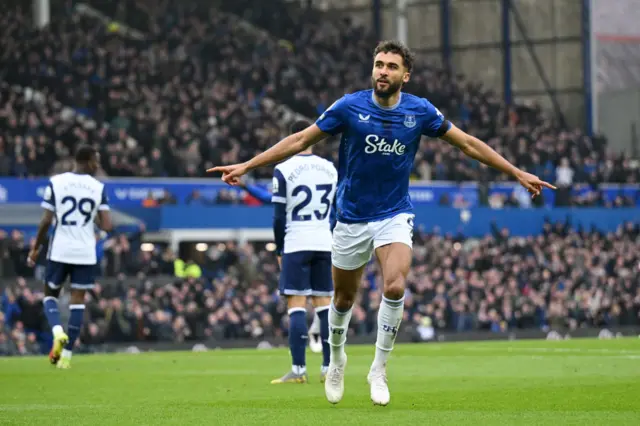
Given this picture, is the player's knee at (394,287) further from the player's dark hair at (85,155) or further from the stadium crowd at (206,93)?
the stadium crowd at (206,93)

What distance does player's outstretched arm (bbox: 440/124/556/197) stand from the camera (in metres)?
9.29

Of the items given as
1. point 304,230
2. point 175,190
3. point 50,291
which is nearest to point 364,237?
point 304,230

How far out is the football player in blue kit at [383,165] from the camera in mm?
9375

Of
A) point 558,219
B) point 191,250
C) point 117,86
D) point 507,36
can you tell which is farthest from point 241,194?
point 507,36

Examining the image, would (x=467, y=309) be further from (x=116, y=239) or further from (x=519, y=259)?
(x=116, y=239)

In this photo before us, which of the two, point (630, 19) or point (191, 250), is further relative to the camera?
point (630, 19)

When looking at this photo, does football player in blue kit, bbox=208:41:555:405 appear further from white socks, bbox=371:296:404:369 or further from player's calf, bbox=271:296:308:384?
player's calf, bbox=271:296:308:384

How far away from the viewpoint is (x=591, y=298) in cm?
3381

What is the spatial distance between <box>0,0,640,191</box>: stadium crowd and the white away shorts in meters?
21.5

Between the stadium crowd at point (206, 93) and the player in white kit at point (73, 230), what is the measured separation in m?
15.4

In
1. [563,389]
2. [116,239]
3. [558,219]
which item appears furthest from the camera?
[558,219]

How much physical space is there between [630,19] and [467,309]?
2364cm

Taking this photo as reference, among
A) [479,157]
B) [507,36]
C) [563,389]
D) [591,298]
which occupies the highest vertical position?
[507,36]

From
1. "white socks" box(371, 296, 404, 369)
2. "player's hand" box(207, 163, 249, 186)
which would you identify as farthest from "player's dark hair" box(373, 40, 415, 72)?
"white socks" box(371, 296, 404, 369)
